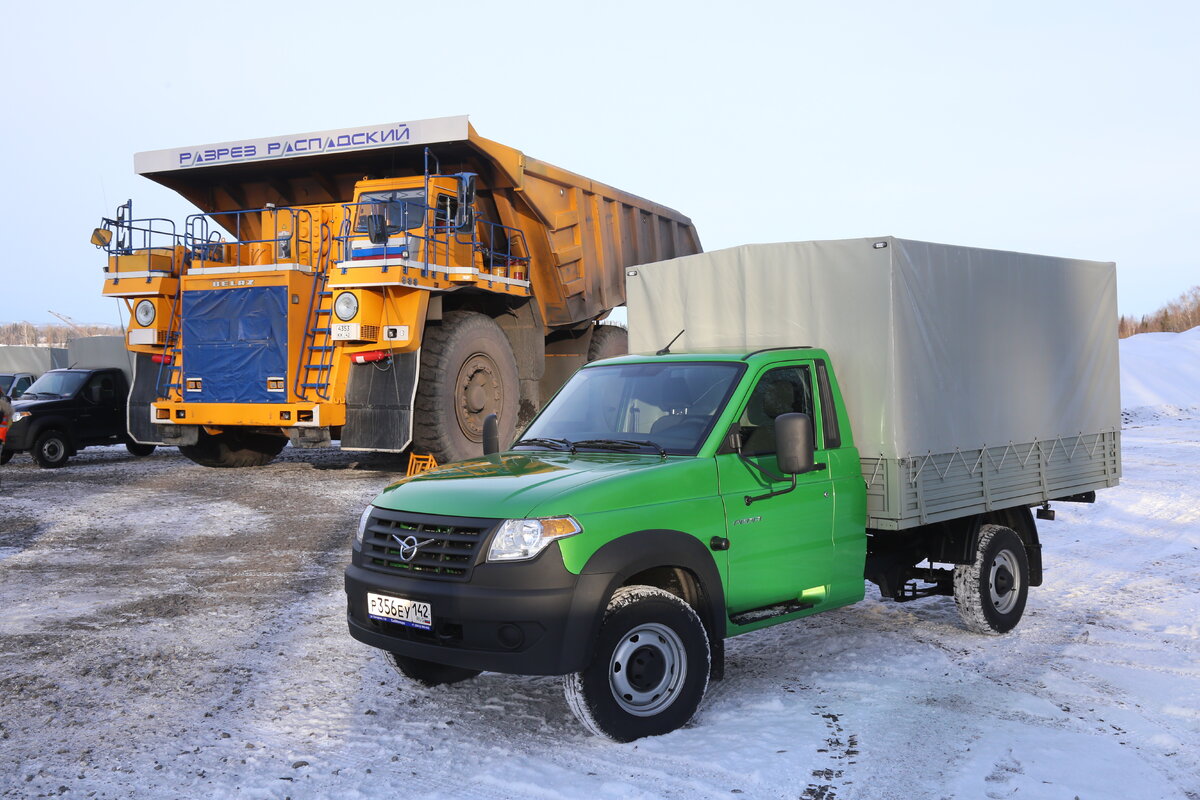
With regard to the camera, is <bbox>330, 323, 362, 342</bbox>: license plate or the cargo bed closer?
the cargo bed

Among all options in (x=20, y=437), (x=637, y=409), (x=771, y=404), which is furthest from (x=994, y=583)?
(x=20, y=437)

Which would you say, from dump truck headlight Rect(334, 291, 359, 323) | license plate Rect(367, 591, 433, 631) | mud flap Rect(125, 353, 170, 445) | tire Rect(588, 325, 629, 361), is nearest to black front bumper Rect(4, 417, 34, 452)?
mud flap Rect(125, 353, 170, 445)

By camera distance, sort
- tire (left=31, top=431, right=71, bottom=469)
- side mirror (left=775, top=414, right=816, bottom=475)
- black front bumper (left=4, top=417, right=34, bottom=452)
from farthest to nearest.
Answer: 1. tire (left=31, top=431, right=71, bottom=469)
2. black front bumper (left=4, top=417, right=34, bottom=452)
3. side mirror (left=775, top=414, right=816, bottom=475)

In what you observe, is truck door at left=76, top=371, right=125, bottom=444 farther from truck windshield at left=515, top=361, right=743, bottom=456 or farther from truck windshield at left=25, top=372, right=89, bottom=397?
truck windshield at left=515, top=361, right=743, bottom=456

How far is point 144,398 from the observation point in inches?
614

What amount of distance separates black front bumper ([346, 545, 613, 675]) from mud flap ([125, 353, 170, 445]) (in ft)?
39.3

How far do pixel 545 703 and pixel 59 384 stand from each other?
16223mm

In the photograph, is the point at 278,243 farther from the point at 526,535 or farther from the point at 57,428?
the point at 526,535

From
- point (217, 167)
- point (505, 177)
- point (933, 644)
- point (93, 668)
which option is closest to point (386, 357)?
point (505, 177)

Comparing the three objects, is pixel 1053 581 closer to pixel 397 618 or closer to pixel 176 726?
pixel 397 618

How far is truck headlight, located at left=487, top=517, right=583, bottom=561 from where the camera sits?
482 centimetres

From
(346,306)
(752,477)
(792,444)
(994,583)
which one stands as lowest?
(994,583)

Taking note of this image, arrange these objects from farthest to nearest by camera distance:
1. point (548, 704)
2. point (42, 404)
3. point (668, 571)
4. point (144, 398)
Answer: point (42, 404) → point (144, 398) → point (548, 704) → point (668, 571)

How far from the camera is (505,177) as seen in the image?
15289mm
